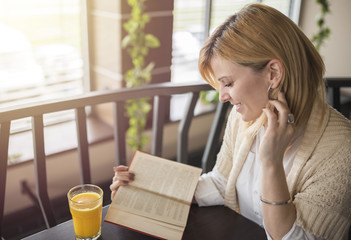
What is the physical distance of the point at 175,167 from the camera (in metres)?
1.25

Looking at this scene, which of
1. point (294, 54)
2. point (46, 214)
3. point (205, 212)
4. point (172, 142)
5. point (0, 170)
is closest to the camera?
point (294, 54)

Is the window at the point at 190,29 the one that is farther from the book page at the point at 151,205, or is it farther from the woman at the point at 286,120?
the book page at the point at 151,205

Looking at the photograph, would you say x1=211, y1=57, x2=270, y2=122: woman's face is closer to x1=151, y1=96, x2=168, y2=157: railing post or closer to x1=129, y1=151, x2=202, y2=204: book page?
x1=129, y1=151, x2=202, y2=204: book page

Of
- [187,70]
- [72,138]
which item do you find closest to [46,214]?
[72,138]

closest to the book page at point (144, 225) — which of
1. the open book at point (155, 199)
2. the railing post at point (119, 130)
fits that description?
the open book at point (155, 199)

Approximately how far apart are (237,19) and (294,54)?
0.69ft

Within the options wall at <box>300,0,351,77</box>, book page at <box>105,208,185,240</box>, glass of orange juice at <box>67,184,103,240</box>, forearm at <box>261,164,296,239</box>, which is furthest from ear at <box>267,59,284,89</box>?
wall at <box>300,0,351,77</box>

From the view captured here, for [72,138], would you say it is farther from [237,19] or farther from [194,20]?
[237,19]

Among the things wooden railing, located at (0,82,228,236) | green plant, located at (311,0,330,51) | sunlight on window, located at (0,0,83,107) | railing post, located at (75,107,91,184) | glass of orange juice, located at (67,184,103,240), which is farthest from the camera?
green plant, located at (311,0,330,51)

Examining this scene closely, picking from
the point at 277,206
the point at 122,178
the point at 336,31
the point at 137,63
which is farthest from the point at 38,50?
the point at 336,31

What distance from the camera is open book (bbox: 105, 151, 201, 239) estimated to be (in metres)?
1.07

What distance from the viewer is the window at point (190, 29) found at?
2.94 metres

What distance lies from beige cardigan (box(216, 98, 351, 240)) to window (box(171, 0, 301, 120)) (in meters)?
1.90

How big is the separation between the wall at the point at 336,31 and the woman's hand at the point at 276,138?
9.36 feet
